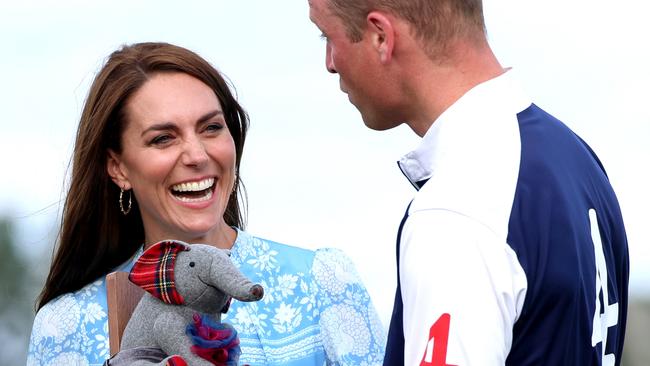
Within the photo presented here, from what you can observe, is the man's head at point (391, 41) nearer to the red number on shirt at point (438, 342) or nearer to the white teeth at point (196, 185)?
the red number on shirt at point (438, 342)

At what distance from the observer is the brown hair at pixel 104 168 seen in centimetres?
434

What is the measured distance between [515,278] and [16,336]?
46.6 ft

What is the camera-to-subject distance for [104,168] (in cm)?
442

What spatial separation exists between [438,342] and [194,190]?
1634mm

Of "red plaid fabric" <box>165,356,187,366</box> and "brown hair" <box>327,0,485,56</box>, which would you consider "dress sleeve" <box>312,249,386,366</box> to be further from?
"brown hair" <box>327,0,485,56</box>

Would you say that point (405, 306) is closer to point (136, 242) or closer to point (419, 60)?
point (419, 60)

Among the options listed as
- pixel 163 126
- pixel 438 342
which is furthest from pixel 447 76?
pixel 163 126

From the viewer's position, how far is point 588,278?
278 cm

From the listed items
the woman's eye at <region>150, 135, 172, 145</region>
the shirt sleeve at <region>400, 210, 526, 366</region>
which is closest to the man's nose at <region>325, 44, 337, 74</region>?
the shirt sleeve at <region>400, 210, 526, 366</region>

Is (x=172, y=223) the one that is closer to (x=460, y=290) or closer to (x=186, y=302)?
(x=186, y=302)

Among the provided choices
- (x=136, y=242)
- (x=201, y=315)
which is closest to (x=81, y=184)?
(x=136, y=242)

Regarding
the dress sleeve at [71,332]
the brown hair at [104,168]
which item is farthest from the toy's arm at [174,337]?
the brown hair at [104,168]

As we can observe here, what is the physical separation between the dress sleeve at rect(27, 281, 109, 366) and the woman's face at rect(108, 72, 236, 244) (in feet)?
1.09

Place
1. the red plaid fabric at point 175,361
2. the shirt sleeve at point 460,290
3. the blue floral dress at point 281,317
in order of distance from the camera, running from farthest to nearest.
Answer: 1. the blue floral dress at point 281,317
2. the red plaid fabric at point 175,361
3. the shirt sleeve at point 460,290
